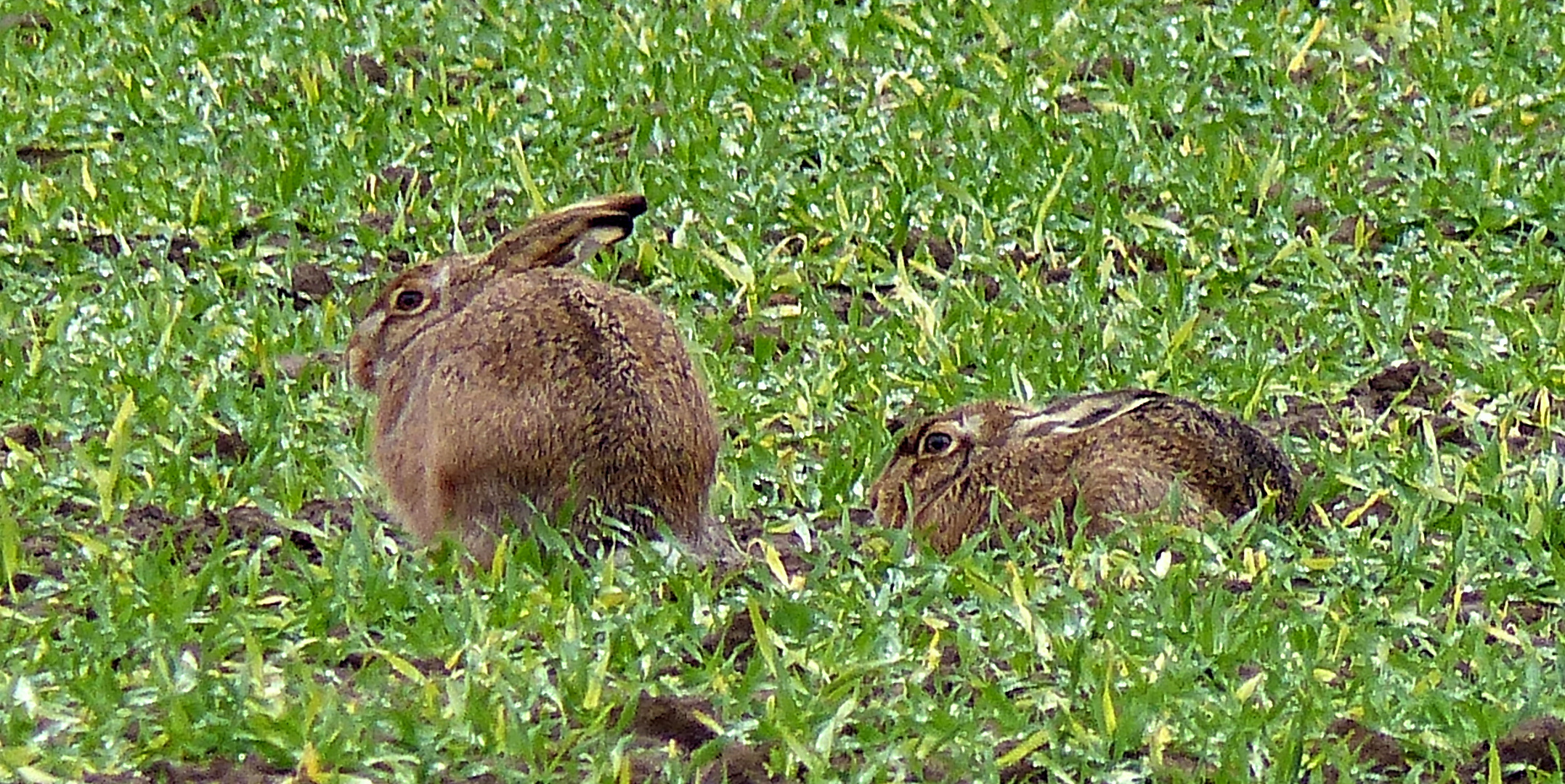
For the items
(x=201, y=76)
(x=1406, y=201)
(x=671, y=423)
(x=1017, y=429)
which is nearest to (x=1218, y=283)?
(x=1406, y=201)

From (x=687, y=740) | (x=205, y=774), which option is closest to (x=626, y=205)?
(x=687, y=740)

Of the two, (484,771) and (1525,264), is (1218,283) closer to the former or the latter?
(1525,264)

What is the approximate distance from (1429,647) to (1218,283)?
2415 mm

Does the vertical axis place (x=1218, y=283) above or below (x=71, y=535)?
below

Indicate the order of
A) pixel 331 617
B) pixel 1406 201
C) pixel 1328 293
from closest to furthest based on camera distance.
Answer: pixel 331 617 → pixel 1328 293 → pixel 1406 201

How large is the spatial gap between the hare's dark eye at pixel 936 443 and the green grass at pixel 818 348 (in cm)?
23

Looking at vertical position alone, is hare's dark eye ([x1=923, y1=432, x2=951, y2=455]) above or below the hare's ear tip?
below

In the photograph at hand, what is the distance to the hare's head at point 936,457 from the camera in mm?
5836

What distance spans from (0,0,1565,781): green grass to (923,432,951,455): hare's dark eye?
225 millimetres

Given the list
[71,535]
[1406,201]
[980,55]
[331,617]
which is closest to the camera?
[331,617]

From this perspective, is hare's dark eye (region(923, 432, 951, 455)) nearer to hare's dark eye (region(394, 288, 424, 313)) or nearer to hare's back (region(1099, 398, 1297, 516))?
hare's back (region(1099, 398, 1297, 516))

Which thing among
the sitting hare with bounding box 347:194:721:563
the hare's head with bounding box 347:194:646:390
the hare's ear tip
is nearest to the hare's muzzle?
the hare's head with bounding box 347:194:646:390

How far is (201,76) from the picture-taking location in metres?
8.79

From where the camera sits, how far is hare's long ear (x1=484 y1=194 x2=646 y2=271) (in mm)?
6016
